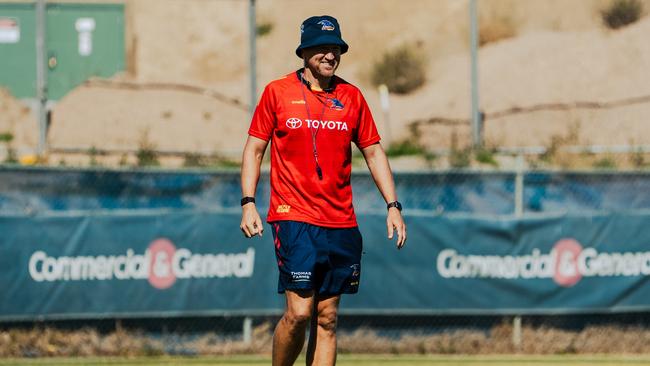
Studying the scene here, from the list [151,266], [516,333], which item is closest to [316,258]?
[151,266]

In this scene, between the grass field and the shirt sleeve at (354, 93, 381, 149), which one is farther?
the grass field

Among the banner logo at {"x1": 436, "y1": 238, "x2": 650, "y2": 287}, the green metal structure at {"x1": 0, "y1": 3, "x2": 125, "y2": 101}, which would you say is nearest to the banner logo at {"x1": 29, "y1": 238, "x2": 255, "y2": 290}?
the banner logo at {"x1": 436, "y1": 238, "x2": 650, "y2": 287}

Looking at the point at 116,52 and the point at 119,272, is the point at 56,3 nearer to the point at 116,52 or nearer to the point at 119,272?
the point at 116,52

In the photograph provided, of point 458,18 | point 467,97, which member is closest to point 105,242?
point 467,97

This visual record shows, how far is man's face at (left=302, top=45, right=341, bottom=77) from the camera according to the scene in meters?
7.18

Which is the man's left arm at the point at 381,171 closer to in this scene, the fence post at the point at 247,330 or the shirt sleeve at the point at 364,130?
the shirt sleeve at the point at 364,130

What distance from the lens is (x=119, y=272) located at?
37.6 feet

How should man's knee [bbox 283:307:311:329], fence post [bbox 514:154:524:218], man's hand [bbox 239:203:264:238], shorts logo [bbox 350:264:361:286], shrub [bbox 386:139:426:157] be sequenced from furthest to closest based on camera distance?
shrub [bbox 386:139:426:157]
fence post [bbox 514:154:524:218]
shorts logo [bbox 350:264:361:286]
man's knee [bbox 283:307:311:329]
man's hand [bbox 239:203:264:238]

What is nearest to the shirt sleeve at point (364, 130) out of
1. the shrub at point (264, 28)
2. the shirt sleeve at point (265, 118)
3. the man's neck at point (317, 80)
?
the man's neck at point (317, 80)

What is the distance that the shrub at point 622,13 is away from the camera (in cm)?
2655

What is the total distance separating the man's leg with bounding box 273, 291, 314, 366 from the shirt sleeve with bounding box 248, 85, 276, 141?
3.06 ft

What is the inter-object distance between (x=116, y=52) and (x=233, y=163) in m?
4.33

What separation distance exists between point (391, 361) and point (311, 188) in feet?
14.9

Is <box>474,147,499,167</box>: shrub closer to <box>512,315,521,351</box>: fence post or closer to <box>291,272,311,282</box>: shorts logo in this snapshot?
<box>512,315,521,351</box>: fence post
